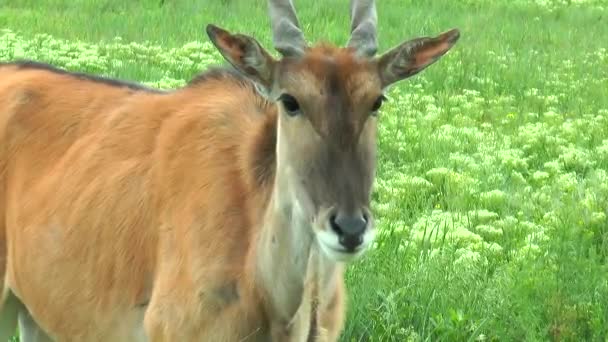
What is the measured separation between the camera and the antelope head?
4.04 m

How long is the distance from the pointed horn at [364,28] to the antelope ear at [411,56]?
10cm

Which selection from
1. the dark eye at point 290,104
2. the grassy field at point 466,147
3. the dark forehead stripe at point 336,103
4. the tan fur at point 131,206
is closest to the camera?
the dark forehead stripe at point 336,103

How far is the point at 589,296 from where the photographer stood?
6.01 m

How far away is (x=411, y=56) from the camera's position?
14.9ft

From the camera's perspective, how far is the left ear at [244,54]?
172 inches

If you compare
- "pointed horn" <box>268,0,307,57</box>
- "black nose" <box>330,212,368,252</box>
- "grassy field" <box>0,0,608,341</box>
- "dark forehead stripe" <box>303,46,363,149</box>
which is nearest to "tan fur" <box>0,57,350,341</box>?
"pointed horn" <box>268,0,307,57</box>

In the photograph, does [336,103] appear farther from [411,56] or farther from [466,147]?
[466,147]

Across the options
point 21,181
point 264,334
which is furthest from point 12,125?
point 264,334

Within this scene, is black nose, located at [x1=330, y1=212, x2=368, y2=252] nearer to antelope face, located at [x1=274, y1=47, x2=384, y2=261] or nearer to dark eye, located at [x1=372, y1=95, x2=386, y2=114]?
antelope face, located at [x1=274, y1=47, x2=384, y2=261]

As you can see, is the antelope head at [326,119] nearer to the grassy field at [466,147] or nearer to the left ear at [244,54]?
the left ear at [244,54]

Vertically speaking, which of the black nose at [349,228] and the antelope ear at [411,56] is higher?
the antelope ear at [411,56]

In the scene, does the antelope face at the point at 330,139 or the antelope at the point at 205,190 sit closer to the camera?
the antelope face at the point at 330,139

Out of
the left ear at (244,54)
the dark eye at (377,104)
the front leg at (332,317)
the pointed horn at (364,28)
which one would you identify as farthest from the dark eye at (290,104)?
the front leg at (332,317)

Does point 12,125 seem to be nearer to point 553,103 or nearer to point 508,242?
point 508,242
